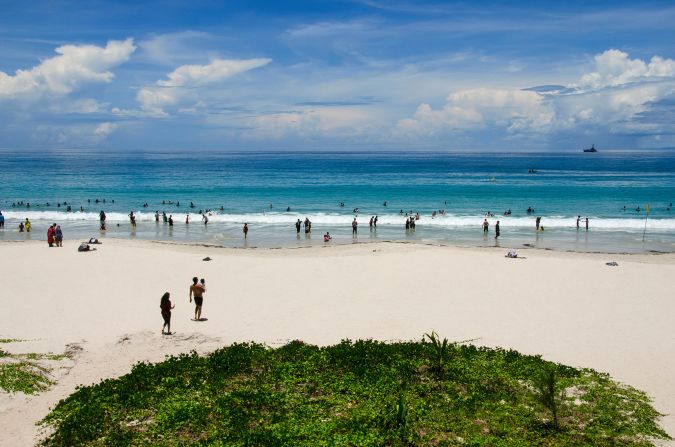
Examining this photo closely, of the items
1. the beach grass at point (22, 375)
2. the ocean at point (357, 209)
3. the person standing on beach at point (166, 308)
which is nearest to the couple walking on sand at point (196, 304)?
the person standing on beach at point (166, 308)

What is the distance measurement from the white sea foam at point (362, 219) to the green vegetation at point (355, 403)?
113 feet

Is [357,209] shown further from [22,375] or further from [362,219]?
[22,375]

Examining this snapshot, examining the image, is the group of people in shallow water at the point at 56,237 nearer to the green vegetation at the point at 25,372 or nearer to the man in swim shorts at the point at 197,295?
the man in swim shorts at the point at 197,295

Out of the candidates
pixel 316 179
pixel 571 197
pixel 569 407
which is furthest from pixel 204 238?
pixel 316 179

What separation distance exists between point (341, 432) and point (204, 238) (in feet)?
103

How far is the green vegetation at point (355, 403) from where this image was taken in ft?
30.9

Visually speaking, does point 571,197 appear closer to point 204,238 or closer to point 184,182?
point 204,238

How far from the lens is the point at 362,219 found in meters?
49.8

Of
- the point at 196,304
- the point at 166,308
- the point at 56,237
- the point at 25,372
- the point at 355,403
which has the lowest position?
the point at 355,403

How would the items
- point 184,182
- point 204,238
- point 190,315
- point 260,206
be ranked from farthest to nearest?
1. point 184,182
2. point 260,206
3. point 204,238
4. point 190,315

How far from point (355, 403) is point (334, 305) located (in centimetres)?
857

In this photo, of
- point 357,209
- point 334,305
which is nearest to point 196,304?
point 334,305

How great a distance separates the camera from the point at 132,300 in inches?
789

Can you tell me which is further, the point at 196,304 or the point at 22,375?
the point at 196,304
